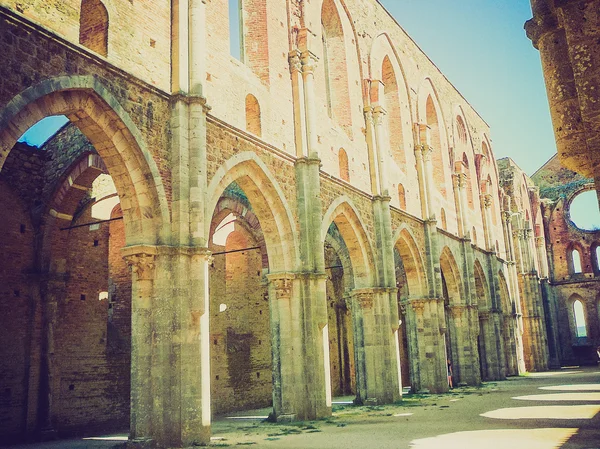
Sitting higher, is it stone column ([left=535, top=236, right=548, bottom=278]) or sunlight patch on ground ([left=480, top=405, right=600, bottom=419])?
stone column ([left=535, top=236, right=548, bottom=278])

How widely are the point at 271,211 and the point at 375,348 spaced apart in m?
5.88

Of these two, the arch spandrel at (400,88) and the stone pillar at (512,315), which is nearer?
the arch spandrel at (400,88)

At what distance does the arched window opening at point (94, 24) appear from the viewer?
9.56 metres

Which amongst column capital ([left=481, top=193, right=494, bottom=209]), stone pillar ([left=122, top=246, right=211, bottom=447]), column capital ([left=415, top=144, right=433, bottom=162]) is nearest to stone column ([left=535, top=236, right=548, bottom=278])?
column capital ([left=481, top=193, right=494, bottom=209])

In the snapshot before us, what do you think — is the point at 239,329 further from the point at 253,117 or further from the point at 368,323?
the point at 253,117

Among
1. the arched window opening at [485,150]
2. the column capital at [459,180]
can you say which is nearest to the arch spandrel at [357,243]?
the column capital at [459,180]

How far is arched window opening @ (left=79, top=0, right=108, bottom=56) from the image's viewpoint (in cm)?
956

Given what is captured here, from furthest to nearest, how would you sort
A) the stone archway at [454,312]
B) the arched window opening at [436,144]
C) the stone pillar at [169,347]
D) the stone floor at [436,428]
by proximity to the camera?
the arched window opening at [436,144], the stone archway at [454,312], the stone pillar at [169,347], the stone floor at [436,428]

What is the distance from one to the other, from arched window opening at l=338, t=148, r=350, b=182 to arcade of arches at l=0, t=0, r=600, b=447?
0.03 meters

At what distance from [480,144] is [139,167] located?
26.5 meters

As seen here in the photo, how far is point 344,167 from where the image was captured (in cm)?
1709

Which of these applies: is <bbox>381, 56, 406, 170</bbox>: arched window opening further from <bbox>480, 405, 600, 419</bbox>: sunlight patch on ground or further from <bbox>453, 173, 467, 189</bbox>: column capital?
<bbox>480, 405, 600, 419</bbox>: sunlight patch on ground

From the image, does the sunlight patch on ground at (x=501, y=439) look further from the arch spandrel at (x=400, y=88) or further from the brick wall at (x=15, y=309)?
the arch spandrel at (x=400, y=88)

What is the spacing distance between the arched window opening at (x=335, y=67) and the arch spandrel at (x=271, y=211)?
17.1ft
